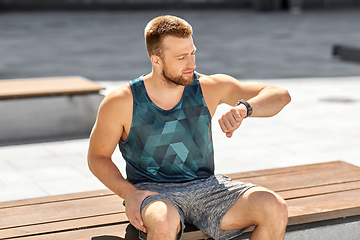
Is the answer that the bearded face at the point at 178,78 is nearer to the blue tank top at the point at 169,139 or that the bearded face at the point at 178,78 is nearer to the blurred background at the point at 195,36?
the blue tank top at the point at 169,139

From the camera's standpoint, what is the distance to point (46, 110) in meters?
7.12

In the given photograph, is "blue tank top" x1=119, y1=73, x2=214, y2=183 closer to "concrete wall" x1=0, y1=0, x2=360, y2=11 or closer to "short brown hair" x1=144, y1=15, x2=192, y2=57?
"short brown hair" x1=144, y1=15, x2=192, y2=57

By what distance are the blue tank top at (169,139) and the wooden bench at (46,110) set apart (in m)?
3.97

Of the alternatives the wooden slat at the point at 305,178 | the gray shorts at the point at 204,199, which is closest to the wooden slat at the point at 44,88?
the wooden slat at the point at 305,178

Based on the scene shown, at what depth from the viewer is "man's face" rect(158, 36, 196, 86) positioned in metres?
3.04

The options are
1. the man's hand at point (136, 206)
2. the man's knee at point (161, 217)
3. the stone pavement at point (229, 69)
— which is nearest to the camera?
the man's knee at point (161, 217)

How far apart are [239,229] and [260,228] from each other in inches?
8.8

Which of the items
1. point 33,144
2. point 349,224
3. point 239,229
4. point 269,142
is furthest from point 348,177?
point 33,144

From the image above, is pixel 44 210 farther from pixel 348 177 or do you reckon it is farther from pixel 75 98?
pixel 75 98

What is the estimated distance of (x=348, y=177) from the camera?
414cm

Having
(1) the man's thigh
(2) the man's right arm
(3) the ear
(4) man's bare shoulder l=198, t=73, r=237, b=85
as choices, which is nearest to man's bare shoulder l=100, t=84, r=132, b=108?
(2) the man's right arm

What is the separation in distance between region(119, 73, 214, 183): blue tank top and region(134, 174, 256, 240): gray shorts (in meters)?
0.07

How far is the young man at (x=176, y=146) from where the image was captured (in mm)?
3002

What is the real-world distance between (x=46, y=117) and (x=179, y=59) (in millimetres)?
4452
